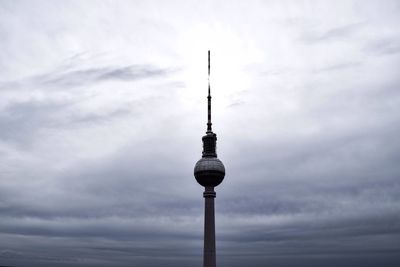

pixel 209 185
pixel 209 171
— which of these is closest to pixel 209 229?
pixel 209 185

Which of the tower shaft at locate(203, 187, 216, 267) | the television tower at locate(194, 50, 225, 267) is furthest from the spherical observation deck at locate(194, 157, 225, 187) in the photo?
the tower shaft at locate(203, 187, 216, 267)

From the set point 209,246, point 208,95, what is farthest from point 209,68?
point 209,246

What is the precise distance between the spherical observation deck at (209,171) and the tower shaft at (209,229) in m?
2.48

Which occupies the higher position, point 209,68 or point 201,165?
point 209,68

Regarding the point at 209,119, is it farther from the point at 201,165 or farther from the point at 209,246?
the point at 209,246

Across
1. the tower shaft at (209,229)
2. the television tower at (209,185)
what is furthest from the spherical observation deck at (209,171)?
the tower shaft at (209,229)

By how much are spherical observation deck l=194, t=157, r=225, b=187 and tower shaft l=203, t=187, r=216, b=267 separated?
8.12 ft

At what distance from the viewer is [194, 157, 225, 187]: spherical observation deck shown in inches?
5404

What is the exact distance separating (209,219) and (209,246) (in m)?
7.29

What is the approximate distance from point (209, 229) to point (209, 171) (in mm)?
15948

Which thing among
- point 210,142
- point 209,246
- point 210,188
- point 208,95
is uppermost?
point 208,95

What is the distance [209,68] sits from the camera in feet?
477

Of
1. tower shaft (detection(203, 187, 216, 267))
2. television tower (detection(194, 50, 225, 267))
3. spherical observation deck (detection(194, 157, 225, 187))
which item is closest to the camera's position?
tower shaft (detection(203, 187, 216, 267))

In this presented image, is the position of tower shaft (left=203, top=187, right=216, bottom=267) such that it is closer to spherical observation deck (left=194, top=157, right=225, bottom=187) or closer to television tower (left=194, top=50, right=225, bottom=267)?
television tower (left=194, top=50, right=225, bottom=267)
